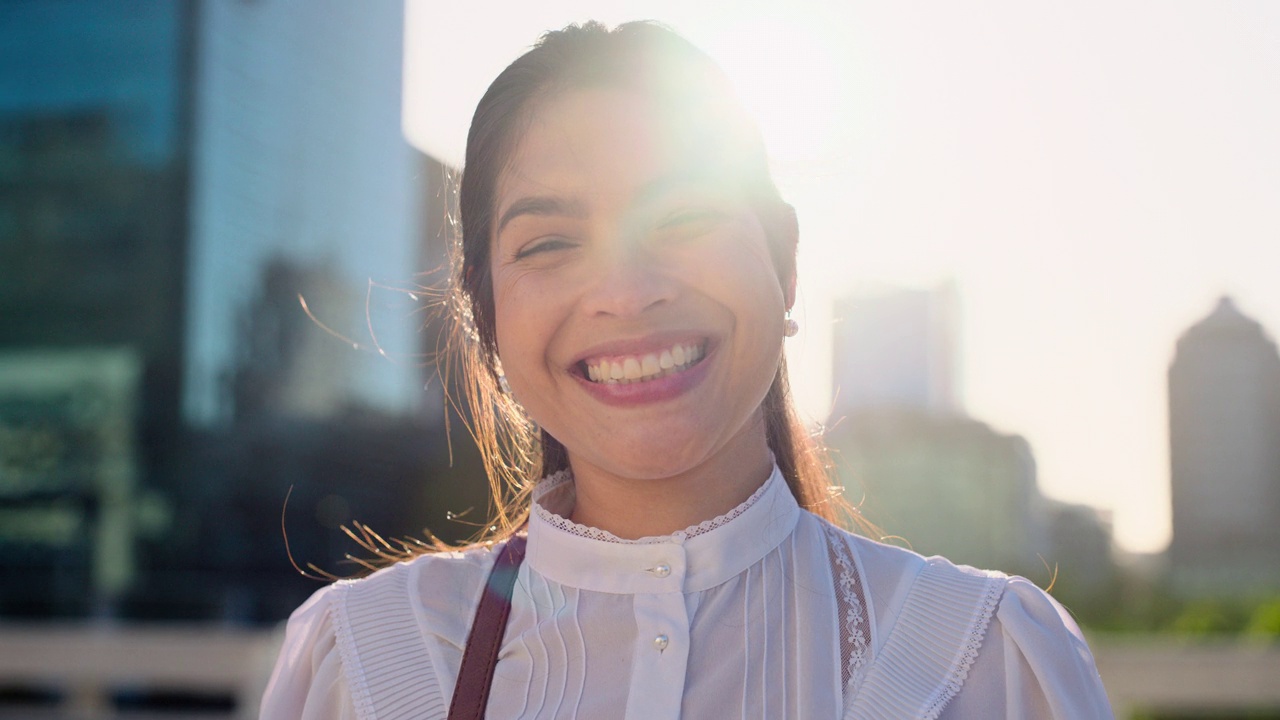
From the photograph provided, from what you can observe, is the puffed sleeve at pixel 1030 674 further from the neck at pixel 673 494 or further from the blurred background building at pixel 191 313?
the blurred background building at pixel 191 313

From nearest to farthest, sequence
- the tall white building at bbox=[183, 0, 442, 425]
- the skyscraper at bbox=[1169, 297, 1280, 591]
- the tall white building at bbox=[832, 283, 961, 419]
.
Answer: the tall white building at bbox=[832, 283, 961, 419] < the tall white building at bbox=[183, 0, 442, 425] < the skyscraper at bbox=[1169, 297, 1280, 591]

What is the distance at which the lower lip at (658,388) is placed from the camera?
1.13m

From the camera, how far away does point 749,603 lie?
47.1 inches

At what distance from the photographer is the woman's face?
113 centimetres

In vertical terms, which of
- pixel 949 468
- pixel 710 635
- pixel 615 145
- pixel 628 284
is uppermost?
pixel 615 145

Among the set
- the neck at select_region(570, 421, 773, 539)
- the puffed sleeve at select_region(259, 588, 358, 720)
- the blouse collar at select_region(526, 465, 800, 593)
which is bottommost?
the puffed sleeve at select_region(259, 588, 358, 720)

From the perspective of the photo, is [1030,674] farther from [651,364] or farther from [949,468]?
[949,468]

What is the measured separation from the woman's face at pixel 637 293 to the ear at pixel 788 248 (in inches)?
3.6

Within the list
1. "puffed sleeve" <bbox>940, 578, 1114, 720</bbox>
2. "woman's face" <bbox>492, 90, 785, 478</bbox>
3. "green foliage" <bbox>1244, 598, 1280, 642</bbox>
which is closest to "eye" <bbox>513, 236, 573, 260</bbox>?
"woman's face" <bbox>492, 90, 785, 478</bbox>

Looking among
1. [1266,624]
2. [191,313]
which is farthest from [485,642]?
[191,313]

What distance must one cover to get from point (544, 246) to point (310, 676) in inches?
21.5

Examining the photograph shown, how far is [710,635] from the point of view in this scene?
1164 mm

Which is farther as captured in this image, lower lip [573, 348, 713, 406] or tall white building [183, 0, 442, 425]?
tall white building [183, 0, 442, 425]

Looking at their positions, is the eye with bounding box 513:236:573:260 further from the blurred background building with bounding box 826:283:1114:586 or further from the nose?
the blurred background building with bounding box 826:283:1114:586
